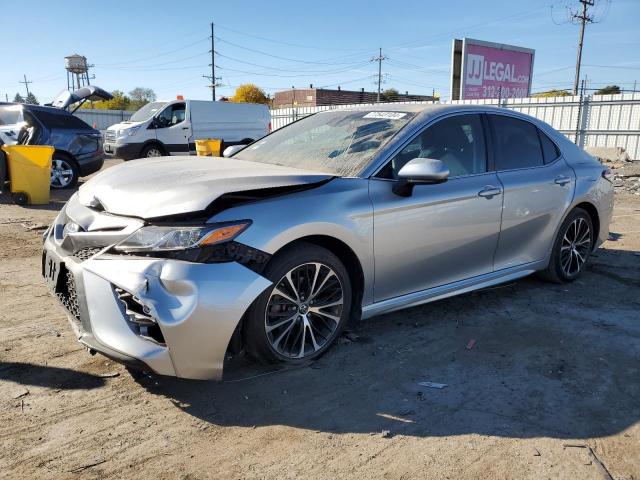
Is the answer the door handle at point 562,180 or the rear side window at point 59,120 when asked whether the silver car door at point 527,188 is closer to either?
the door handle at point 562,180

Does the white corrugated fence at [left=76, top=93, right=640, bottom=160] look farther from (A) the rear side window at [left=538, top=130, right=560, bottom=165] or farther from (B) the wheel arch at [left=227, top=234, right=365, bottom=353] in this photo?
(B) the wheel arch at [left=227, top=234, right=365, bottom=353]

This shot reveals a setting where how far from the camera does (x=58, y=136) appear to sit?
10664mm

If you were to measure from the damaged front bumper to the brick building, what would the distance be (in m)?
53.8

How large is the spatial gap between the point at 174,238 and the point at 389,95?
6857 centimetres

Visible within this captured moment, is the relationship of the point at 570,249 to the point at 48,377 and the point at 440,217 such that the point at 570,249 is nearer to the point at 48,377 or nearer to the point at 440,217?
the point at 440,217

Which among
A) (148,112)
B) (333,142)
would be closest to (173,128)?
(148,112)

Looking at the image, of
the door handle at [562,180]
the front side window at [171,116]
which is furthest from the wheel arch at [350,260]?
the front side window at [171,116]

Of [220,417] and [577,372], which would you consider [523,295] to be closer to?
[577,372]

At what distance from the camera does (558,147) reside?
4848 mm

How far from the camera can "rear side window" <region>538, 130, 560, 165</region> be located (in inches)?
185

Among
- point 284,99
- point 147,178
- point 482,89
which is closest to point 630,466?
point 147,178

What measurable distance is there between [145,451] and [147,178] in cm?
160

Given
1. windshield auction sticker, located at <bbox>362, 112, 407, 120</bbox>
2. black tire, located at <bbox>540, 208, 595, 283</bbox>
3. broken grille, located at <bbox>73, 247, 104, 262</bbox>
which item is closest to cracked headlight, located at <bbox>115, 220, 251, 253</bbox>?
broken grille, located at <bbox>73, 247, 104, 262</bbox>

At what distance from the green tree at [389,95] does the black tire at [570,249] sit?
5839 cm
